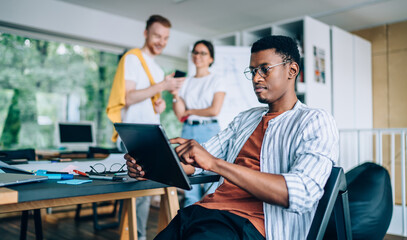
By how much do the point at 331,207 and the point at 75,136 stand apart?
11.5 ft

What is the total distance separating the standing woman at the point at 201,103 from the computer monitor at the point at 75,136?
1.72 metres

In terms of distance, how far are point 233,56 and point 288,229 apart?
11.8ft

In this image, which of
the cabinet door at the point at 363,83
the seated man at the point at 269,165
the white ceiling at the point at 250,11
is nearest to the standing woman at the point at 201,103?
the seated man at the point at 269,165

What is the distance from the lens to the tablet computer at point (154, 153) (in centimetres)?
99

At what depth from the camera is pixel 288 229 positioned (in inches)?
45.6

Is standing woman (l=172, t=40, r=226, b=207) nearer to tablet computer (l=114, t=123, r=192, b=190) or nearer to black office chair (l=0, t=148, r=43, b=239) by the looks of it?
black office chair (l=0, t=148, r=43, b=239)

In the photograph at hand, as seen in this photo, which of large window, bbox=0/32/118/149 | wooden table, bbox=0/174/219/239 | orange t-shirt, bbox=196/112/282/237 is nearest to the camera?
wooden table, bbox=0/174/219/239

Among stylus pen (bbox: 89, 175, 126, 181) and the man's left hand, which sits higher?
the man's left hand

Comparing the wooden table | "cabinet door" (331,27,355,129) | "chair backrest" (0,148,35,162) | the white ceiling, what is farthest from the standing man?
"cabinet door" (331,27,355,129)

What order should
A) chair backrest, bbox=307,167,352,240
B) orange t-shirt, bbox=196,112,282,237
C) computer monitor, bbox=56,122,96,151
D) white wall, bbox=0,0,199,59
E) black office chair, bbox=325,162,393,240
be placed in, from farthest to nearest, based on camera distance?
white wall, bbox=0,0,199,59, computer monitor, bbox=56,122,96,151, black office chair, bbox=325,162,393,240, orange t-shirt, bbox=196,112,282,237, chair backrest, bbox=307,167,352,240

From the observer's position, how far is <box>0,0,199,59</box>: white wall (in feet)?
13.5

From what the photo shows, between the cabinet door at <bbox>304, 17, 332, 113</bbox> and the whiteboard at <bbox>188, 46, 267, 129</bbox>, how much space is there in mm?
665

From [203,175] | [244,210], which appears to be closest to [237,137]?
[203,175]

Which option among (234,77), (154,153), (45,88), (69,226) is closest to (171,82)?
(154,153)
